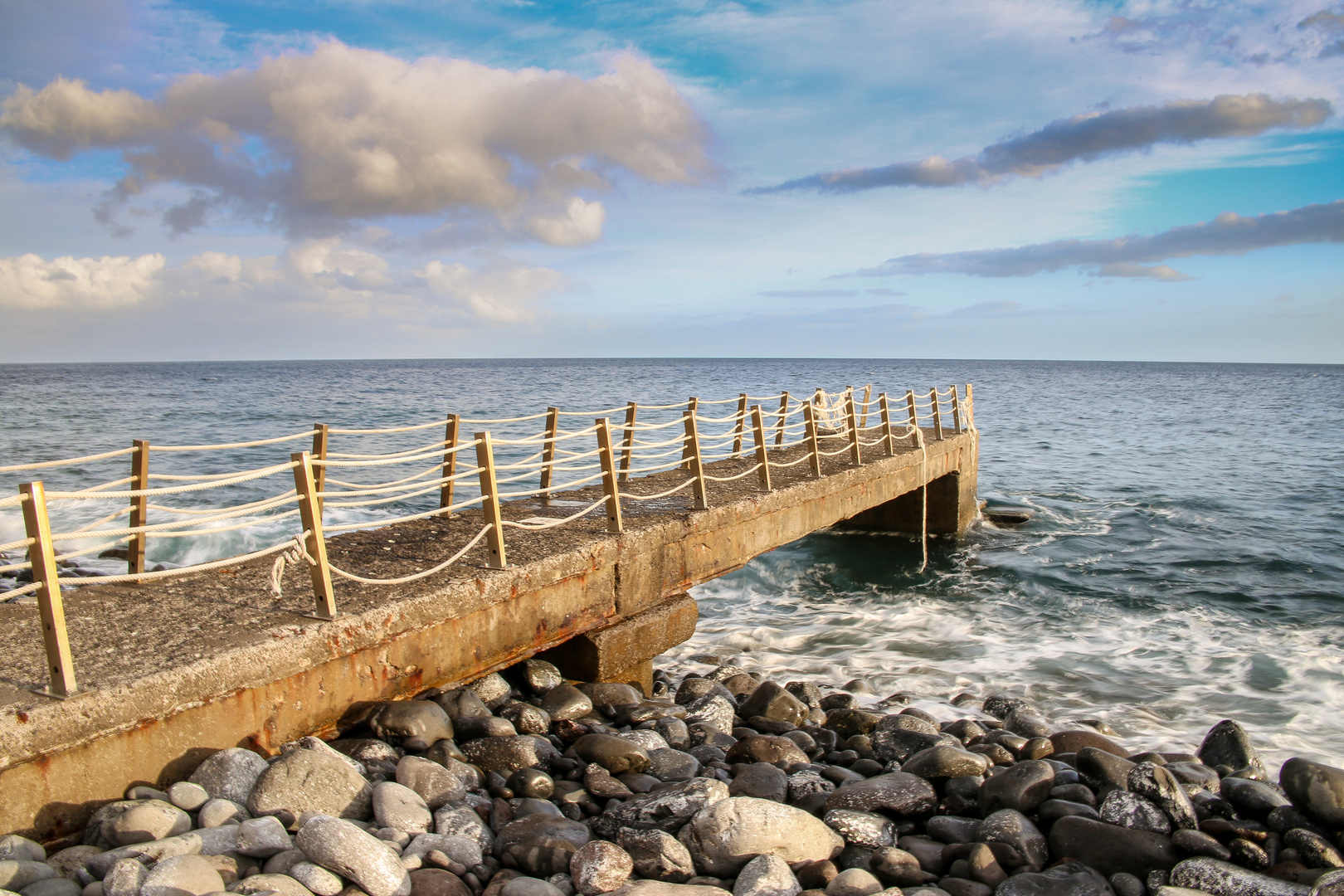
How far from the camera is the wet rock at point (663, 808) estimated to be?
450 cm

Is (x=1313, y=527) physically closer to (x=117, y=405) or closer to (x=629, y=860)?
(x=629, y=860)

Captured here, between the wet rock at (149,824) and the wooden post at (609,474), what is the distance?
158 inches

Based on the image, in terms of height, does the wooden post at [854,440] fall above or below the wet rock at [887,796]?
above

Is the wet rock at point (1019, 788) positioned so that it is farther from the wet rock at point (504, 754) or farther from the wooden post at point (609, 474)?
the wooden post at point (609, 474)

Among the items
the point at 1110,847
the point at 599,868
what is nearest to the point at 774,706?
the point at 1110,847

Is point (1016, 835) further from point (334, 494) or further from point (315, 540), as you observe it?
point (334, 494)

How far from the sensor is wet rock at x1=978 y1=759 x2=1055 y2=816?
16.4 feet

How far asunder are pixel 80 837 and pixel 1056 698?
868cm

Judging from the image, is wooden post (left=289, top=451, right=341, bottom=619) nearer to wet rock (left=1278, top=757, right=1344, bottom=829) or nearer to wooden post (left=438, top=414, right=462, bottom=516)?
wooden post (left=438, top=414, right=462, bottom=516)

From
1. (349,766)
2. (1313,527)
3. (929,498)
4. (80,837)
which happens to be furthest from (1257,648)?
(80,837)

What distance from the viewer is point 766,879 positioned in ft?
13.0

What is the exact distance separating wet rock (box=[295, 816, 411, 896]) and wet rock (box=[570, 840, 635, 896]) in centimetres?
76

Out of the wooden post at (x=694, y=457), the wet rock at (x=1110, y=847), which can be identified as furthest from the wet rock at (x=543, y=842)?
the wooden post at (x=694, y=457)

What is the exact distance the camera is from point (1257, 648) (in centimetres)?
1065
